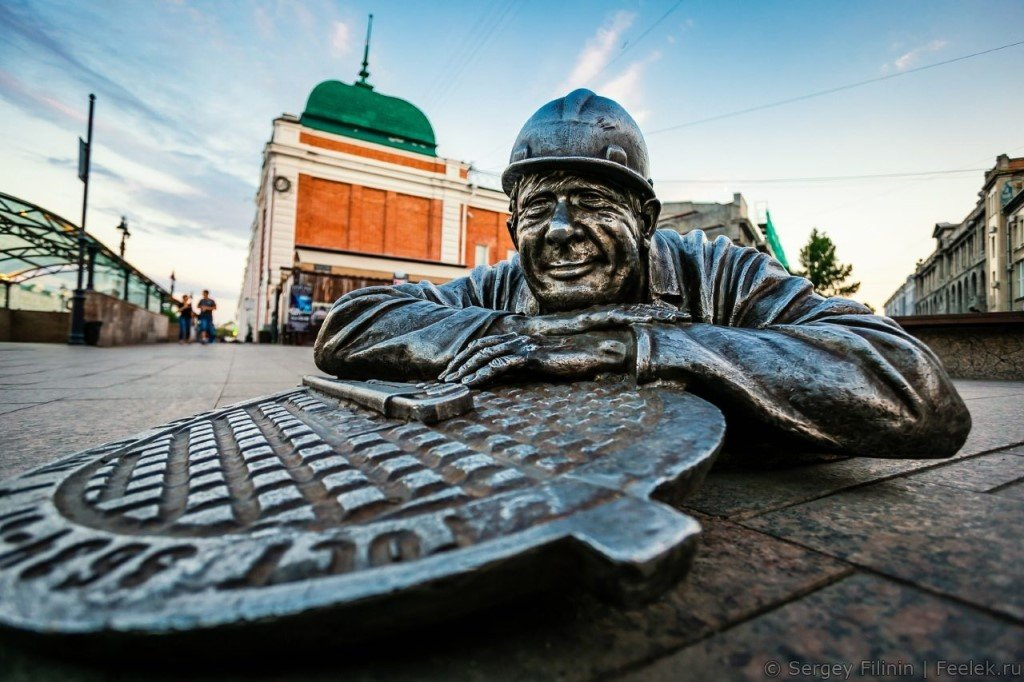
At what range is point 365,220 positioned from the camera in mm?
19406

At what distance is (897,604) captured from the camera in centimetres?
63

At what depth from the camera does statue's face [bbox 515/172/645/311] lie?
1590mm

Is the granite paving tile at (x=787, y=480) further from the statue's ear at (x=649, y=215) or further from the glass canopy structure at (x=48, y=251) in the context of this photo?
the glass canopy structure at (x=48, y=251)

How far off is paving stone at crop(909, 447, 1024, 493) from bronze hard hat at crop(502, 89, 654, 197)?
1168 mm

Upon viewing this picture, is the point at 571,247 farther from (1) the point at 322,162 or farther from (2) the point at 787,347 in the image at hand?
(1) the point at 322,162

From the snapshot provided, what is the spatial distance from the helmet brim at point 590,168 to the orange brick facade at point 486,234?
20.0 metres

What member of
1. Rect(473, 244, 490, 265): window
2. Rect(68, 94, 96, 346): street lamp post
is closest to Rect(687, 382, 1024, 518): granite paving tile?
→ Rect(68, 94, 96, 346): street lamp post

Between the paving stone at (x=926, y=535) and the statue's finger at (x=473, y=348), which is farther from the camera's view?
the statue's finger at (x=473, y=348)

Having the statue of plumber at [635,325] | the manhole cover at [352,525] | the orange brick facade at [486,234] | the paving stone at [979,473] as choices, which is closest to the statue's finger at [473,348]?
the statue of plumber at [635,325]

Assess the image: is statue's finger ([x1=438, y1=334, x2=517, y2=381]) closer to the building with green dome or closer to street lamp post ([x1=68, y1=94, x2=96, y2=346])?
street lamp post ([x1=68, y1=94, x2=96, y2=346])

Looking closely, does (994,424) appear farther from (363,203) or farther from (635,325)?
(363,203)

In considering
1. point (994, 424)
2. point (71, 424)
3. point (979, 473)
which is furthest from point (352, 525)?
point (994, 424)

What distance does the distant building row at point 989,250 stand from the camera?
75.3 feet

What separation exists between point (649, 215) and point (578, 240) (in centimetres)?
35
